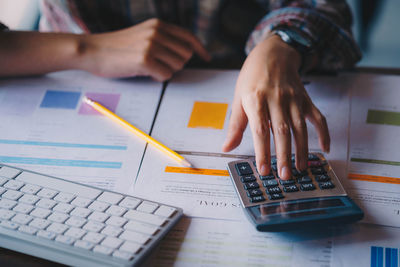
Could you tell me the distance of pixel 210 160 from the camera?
1.83 feet

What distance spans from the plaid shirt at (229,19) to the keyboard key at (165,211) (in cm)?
39

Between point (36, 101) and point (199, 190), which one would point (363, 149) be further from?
point (36, 101)

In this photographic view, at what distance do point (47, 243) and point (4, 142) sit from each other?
25 centimetres

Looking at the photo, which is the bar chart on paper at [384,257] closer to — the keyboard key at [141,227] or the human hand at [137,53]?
the keyboard key at [141,227]

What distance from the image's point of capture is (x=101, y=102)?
2.19 ft

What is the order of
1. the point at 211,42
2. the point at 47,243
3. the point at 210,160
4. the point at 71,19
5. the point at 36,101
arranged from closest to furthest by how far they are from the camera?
the point at 47,243
the point at 210,160
the point at 36,101
the point at 71,19
the point at 211,42

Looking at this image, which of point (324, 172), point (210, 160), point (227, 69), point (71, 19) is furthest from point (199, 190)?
point (71, 19)

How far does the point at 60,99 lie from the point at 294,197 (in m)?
0.44

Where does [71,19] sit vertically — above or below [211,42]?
above

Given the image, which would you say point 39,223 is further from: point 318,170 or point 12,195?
point 318,170

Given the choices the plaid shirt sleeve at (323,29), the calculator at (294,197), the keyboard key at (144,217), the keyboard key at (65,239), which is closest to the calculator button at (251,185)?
the calculator at (294,197)

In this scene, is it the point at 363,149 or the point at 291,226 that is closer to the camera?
the point at 291,226

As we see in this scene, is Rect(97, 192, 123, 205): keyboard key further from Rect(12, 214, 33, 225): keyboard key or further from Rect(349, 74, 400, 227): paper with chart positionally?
Rect(349, 74, 400, 227): paper with chart

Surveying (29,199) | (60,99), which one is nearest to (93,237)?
(29,199)
